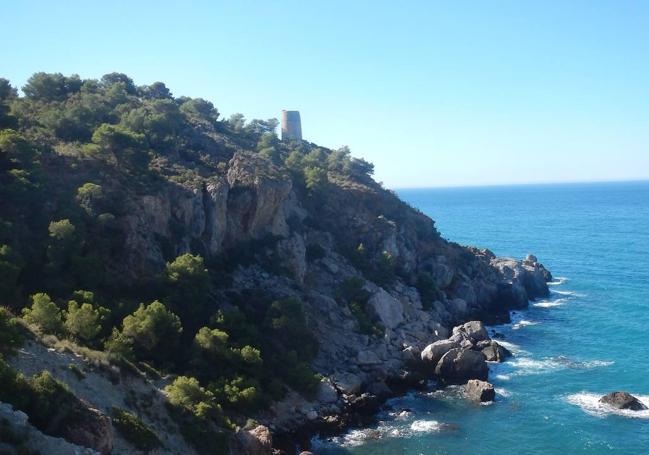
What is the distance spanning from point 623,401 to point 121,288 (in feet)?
137

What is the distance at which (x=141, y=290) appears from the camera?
45781mm

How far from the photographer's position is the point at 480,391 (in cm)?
4675

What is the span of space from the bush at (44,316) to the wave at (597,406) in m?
40.0

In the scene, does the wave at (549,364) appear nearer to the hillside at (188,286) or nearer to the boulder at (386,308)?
the hillside at (188,286)

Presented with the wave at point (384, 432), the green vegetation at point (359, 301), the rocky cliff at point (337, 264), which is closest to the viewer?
the wave at point (384, 432)

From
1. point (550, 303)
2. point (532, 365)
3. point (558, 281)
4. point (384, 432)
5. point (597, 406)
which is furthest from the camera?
point (558, 281)

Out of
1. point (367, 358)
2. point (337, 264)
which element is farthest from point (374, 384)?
point (337, 264)

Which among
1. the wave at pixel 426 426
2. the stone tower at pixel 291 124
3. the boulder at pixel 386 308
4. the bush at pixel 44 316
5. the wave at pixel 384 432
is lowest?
the wave at pixel 384 432

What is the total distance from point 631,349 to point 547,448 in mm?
25617

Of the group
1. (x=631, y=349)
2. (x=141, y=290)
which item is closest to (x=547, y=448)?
(x=631, y=349)

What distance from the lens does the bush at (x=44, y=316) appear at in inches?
1350

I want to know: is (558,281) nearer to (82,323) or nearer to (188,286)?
(188,286)

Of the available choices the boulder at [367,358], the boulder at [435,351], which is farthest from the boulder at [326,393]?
the boulder at [435,351]

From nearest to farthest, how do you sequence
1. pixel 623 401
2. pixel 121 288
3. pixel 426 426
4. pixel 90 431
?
pixel 90 431 < pixel 426 426 < pixel 623 401 < pixel 121 288
